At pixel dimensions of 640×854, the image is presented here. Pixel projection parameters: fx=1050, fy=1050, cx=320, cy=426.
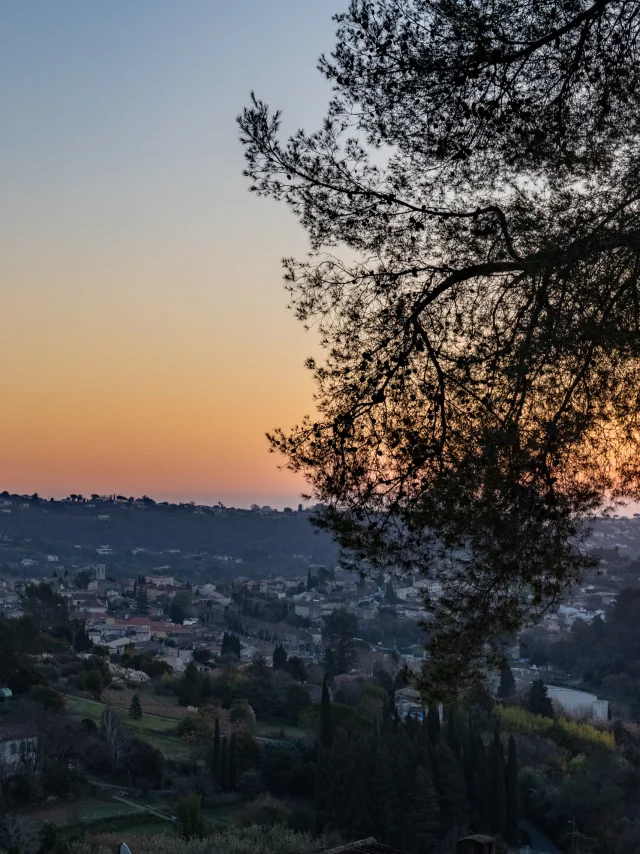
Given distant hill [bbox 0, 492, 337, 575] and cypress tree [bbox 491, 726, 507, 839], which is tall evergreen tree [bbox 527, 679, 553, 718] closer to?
cypress tree [bbox 491, 726, 507, 839]

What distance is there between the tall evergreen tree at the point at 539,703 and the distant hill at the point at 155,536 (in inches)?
2547

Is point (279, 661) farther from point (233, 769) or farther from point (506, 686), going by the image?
point (233, 769)

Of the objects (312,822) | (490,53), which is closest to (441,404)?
(490,53)

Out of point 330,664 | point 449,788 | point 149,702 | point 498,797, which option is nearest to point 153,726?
point 149,702

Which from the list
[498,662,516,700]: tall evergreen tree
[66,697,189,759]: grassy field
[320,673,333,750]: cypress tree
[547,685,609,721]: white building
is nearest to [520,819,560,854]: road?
[320,673,333,750]: cypress tree

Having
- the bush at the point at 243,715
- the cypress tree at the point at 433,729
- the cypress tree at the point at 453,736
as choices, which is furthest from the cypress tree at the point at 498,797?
the bush at the point at 243,715

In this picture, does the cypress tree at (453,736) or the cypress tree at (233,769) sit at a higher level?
the cypress tree at (453,736)

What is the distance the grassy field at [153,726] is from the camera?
26641 millimetres

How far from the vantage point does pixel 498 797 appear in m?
21.5

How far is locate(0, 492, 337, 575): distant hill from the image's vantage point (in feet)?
329

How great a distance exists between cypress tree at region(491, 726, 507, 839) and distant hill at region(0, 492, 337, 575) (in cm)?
7521

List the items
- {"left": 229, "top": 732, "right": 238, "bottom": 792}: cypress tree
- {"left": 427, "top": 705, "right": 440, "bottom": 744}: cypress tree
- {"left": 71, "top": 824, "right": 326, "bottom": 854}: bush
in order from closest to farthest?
{"left": 71, "top": 824, "right": 326, "bottom": 854}: bush → {"left": 427, "top": 705, "right": 440, "bottom": 744}: cypress tree → {"left": 229, "top": 732, "right": 238, "bottom": 792}: cypress tree

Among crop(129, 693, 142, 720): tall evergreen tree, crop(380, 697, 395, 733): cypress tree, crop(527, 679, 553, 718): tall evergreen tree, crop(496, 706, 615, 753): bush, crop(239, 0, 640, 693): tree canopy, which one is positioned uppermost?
crop(239, 0, 640, 693): tree canopy

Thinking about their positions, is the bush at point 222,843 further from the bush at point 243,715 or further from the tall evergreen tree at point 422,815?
the bush at point 243,715
